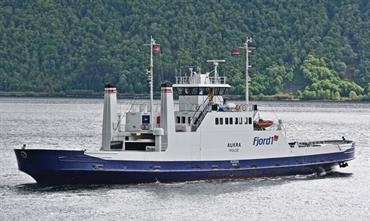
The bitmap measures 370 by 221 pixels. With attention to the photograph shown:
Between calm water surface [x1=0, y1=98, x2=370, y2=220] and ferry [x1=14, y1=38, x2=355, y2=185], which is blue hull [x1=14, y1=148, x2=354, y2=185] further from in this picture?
calm water surface [x1=0, y1=98, x2=370, y2=220]

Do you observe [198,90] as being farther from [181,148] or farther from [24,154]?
[24,154]

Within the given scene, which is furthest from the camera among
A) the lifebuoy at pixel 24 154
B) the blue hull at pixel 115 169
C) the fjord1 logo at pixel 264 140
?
the fjord1 logo at pixel 264 140

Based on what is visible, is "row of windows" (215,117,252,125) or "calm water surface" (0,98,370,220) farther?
"row of windows" (215,117,252,125)

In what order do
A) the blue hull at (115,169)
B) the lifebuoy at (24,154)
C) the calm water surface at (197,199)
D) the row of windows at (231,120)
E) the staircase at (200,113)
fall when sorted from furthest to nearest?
the row of windows at (231,120) → the staircase at (200,113) → the lifebuoy at (24,154) → the blue hull at (115,169) → the calm water surface at (197,199)

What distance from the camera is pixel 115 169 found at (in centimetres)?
Answer: 6397

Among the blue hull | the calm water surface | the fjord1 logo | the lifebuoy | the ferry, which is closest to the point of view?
the calm water surface

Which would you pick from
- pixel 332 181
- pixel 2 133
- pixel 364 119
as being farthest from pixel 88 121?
pixel 332 181

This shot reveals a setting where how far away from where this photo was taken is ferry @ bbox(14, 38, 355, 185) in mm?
63500

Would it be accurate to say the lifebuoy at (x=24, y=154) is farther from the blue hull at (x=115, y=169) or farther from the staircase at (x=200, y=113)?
the staircase at (x=200, y=113)

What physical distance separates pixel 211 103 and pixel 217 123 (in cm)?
149

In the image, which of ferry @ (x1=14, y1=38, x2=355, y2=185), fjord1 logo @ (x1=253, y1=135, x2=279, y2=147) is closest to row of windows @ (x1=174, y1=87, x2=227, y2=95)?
ferry @ (x1=14, y1=38, x2=355, y2=185)

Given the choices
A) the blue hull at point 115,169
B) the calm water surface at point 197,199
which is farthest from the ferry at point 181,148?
the calm water surface at point 197,199

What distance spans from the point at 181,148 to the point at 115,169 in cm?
440

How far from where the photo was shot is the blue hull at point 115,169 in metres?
63.1
